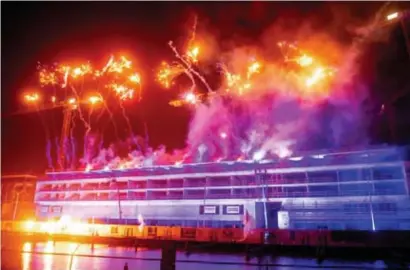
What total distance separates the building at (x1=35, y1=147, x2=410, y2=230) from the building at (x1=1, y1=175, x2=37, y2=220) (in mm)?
11378

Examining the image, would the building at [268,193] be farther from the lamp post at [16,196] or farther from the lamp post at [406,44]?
the lamp post at [16,196]

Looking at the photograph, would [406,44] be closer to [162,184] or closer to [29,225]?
[162,184]

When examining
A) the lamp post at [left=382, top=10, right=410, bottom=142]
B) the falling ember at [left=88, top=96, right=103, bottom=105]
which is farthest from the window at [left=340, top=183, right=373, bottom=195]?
the falling ember at [left=88, top=96, right=103, bottom=105]

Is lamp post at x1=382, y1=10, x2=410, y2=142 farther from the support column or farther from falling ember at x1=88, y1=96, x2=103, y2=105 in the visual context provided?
falling ember at x1=88, y1=96, x2=103, y2=105

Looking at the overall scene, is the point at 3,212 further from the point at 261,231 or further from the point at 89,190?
the point at 261,231

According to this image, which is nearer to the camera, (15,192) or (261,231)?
(261,231)

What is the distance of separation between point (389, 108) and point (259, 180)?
20.1 m

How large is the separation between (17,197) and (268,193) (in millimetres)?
42681

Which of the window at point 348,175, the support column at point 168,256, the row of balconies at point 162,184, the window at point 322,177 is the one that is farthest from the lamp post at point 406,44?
the support column at point 168,256

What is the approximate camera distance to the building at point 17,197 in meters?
52.4

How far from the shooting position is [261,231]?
2755 centimetres

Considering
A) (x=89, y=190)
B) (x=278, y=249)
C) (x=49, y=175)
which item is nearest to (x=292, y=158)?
(x=278, y=249)

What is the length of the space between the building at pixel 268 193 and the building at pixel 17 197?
37.3 feet

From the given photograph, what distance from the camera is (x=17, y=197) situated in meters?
53.6
